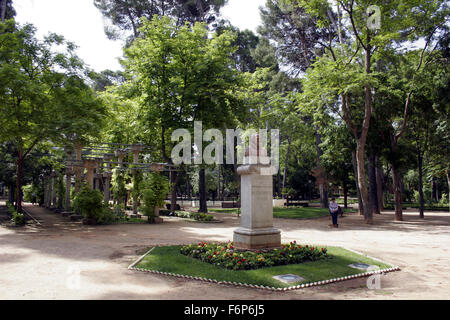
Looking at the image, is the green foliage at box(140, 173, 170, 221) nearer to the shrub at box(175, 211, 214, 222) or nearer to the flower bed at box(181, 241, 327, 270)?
the shrub at box(175, 211, 214, 222)

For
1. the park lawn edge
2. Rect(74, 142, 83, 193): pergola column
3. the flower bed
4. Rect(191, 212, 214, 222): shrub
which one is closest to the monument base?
the flower bed

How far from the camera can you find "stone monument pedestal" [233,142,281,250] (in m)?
9.35

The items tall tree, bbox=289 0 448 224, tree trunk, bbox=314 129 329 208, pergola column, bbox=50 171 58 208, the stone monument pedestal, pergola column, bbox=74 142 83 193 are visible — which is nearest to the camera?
the stone monument pedestal

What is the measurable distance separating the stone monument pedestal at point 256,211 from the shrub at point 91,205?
11385mm

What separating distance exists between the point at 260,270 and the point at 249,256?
2.99 feet

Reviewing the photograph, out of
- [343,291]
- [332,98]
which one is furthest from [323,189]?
[343,291]

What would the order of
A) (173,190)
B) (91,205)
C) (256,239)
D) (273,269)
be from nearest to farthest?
1. (273,269)
2. (256,239)
3. (91,205)
4. (173,190)

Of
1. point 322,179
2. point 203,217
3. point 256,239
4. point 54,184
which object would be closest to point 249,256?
point 256,239

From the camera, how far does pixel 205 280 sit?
7059 mm

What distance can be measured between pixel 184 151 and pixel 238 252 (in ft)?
53.7

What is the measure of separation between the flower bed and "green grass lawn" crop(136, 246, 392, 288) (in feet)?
0.82

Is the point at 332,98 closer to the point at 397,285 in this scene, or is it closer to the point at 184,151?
the point at 184,151

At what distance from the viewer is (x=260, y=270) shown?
25.0ft

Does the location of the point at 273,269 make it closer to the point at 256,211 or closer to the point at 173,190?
the point at 256,211
